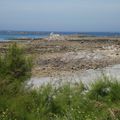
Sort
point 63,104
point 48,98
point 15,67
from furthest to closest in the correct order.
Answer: point 15,67
point 48,98
point 63,104

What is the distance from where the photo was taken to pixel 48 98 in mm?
11211

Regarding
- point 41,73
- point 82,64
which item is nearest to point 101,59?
point 82,64

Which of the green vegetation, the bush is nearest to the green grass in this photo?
the green vegetation

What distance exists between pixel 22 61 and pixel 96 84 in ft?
6.80

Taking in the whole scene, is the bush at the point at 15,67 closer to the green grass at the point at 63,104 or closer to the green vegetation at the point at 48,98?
the green vegetation at the point at 48,98

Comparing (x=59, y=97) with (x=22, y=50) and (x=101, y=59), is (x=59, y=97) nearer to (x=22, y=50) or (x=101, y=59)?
(x=22, y=50)

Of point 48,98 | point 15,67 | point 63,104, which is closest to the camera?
point 63,104

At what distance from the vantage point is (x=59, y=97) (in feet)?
36.6

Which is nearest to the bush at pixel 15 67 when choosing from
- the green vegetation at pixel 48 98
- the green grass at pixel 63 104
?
the green vegetation at pixel 48 98

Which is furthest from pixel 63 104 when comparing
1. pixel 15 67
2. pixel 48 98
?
pixel 15 67

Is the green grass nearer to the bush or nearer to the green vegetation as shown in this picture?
the green vegetation

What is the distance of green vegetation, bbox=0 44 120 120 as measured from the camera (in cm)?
1009

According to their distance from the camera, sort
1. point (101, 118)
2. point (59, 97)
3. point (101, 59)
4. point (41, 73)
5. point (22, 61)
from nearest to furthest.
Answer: point (101, 118) < point (59, 97) < point (22, 61) < point (41, 73) < point (101, 59)

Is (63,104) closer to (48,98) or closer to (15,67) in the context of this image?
(48,98)
